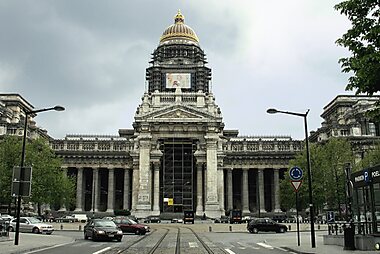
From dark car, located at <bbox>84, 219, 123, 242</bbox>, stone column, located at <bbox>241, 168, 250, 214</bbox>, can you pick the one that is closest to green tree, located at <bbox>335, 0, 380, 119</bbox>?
dark car, located at <bbox>84, 219, 123, 242</bbox>

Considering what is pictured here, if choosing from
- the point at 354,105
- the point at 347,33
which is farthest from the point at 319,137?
the point at 347,33

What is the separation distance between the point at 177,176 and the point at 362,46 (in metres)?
85.3

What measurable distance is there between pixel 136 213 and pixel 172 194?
953cm

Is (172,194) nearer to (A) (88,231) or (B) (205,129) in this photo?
(B) (205,129)

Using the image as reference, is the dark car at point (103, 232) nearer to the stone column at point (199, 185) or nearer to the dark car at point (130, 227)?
the dark car at point (130, 227)

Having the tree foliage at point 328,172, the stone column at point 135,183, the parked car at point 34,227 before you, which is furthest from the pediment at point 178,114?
the parked car at point 34,227

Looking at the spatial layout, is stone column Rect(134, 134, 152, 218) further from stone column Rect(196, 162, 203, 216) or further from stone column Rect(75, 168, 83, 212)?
stone column Rect(75, 168, 83, 212)

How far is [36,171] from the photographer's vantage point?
7206 centimetres

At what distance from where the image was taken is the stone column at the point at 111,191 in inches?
4103

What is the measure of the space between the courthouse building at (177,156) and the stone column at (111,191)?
226mm

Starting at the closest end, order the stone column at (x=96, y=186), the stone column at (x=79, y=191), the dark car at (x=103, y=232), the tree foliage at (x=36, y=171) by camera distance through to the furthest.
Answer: the dark car at (x=103, y=232) < the tree foliage at (x=36, y=171) < the stone column at (x=79, y=191) < the stone column at (x=96, y=186)

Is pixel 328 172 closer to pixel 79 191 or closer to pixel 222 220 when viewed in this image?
pixel 222 220

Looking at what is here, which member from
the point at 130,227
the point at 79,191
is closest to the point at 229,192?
the point at 79,191

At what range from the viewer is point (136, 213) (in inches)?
3711
